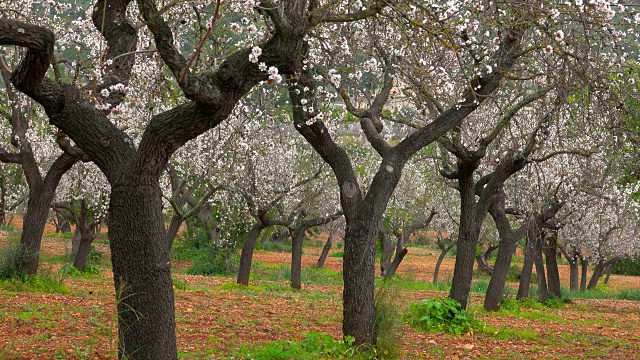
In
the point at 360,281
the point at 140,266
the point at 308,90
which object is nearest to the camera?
the point at 140,266

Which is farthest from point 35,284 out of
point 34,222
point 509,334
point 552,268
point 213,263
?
point 552,268

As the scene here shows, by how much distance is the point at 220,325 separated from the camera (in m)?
11.1

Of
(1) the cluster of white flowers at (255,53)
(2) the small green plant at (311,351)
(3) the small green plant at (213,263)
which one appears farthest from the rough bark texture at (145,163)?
(3) the small green plant at (213,263)

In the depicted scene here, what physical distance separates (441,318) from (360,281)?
4.58 metres

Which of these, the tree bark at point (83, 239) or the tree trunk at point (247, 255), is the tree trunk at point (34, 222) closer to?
the tree bark at point (83, 239)

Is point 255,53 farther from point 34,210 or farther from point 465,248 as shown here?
point 34,210

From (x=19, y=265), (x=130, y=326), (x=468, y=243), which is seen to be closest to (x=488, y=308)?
(x=468, y=243)

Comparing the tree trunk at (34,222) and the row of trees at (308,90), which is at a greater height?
the row of trees at (308,90)

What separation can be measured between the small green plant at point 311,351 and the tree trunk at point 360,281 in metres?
0.21

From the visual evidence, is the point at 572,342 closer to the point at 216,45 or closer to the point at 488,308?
the point at 488,308

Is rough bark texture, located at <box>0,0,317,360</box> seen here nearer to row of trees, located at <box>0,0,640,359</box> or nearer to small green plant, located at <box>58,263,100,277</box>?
row of trees, located at <box>0,0,640,359</box>

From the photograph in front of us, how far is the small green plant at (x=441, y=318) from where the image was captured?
496 inches

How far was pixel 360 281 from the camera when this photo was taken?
8.75 metres

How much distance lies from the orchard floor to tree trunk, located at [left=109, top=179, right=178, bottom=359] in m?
0.28
